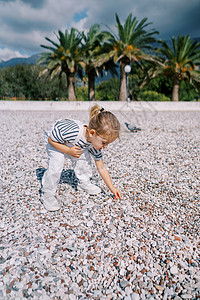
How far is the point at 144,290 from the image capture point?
1606 millimetres

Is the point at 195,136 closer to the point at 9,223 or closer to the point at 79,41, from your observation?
the point at 9,223

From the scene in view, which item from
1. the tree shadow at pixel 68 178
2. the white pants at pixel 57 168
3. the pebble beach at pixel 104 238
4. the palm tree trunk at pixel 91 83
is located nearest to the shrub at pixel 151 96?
the palm tree trunk at pixel 91 83

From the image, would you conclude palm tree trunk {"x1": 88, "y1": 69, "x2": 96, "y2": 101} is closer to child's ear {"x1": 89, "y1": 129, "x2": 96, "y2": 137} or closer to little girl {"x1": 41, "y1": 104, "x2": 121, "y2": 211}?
little girl {"x1": 41, "y1": 104, "x2": 121, "y2": 211}

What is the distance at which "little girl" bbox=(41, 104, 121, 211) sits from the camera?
80.6 inches

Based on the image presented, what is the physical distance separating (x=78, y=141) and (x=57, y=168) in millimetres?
415

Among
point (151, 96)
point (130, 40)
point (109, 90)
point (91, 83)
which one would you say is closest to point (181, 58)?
point (130, 40)

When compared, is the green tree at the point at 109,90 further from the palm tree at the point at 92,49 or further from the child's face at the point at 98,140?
the child's face at the point at 98,140

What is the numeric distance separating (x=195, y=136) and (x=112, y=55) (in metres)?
13.3

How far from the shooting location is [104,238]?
6.93 feet

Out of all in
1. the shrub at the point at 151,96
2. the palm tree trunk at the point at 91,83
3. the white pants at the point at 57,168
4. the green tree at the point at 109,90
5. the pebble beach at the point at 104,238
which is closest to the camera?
the pebble beach at the point at 104,238

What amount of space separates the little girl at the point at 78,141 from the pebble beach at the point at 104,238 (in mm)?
305

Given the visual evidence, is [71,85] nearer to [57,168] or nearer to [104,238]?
[57,168]

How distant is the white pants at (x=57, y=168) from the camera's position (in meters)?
2.42

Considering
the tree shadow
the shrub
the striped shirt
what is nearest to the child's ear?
the striped shirt
